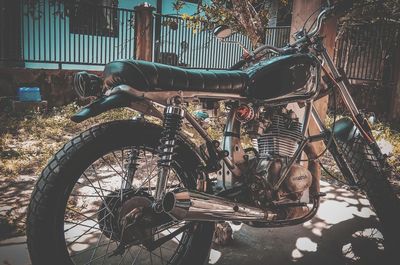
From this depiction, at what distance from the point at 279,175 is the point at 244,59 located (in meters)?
0.88

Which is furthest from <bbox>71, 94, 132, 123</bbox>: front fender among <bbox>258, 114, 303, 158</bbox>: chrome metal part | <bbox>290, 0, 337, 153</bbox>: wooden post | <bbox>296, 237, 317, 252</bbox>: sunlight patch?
<bbox>290, 0, 337, 153</bbox>: wooden post

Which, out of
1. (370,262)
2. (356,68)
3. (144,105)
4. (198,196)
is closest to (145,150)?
(144,105)

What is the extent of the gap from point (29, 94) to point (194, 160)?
244 inches

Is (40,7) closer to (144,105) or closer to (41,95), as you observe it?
(41,95)

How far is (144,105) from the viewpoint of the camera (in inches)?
72.8

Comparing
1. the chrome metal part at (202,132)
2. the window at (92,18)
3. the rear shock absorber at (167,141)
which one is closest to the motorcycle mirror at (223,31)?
the chrome metal part at (202,132)

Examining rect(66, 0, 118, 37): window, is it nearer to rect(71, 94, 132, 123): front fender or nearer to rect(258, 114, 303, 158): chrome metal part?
rect(258, 114, 303, 158): chrome metal part

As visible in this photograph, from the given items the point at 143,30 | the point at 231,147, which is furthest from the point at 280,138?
the point at 143,30

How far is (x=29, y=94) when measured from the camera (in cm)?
719

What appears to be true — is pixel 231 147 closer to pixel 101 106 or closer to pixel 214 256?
pixel 214 256

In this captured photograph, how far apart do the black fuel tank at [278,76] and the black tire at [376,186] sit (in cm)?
74

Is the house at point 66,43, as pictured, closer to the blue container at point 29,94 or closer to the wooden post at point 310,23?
the blue container at point 29,94

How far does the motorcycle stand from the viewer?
1720mm

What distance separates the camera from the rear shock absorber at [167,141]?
1825 millimetres
